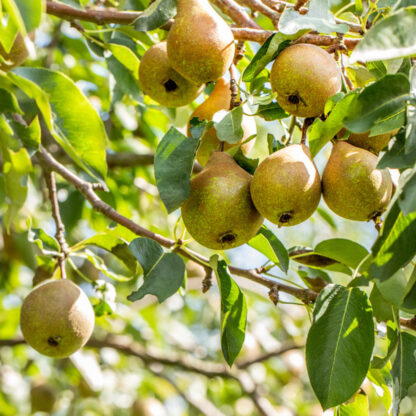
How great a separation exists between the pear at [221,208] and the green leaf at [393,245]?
262mm

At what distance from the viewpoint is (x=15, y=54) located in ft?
4.55

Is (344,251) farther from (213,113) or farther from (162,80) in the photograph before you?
(162,80)

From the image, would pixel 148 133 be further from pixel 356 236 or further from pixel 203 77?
pixel 356 236

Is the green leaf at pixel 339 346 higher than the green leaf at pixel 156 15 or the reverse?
the reverse

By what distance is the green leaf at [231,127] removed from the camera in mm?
1096

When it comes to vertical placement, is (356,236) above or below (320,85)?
below

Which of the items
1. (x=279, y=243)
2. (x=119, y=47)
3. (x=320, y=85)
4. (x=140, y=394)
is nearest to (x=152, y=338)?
(x=140, y=394)

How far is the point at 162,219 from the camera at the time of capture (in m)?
3.17

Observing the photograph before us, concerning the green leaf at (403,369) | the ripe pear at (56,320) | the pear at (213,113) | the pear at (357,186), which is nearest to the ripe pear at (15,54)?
the pear at (213,113)

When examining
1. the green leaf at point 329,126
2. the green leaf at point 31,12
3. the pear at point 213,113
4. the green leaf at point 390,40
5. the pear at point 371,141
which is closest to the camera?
the green leaf at point 390,40

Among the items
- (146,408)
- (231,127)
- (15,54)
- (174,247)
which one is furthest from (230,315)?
(146,408)

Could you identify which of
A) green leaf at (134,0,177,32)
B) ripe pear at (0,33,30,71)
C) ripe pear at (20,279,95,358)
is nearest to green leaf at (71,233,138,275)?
ripe pear at (20,279,95,358)

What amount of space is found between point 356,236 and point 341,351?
2875 mm

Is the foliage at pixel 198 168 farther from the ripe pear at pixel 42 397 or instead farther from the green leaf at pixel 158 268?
the ripe pear at pixel 42 397
